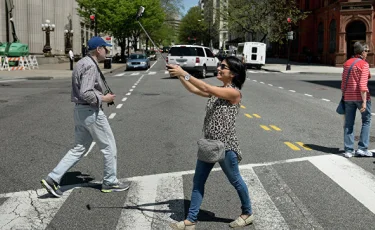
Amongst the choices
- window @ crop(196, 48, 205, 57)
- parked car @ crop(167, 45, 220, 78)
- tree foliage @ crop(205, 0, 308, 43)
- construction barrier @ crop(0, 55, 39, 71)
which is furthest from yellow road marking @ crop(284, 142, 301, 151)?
tree foliage @ crop(205, 0, 308, 43)

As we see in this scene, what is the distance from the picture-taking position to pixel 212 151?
4258 mm

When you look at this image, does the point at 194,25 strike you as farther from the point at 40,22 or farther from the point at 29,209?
the point at 29,209

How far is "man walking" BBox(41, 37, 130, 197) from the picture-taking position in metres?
5.25

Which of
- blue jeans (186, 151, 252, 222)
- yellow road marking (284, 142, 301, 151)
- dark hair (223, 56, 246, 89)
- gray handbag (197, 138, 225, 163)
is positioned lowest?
yellow road marking (284, 142, 301, 151)

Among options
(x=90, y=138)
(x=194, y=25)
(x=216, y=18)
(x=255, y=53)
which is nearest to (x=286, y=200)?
(x=90, y=138)

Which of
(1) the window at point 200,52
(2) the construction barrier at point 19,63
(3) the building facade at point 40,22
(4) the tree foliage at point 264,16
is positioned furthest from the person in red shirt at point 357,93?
(4) the tree foliage at point 264,16

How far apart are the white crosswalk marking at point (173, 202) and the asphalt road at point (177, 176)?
0.4 inches

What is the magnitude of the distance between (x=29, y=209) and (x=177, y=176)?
210cm

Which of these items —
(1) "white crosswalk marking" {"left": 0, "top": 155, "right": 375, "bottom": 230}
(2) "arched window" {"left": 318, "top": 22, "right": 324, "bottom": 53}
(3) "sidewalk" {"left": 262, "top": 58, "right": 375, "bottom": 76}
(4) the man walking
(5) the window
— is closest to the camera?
(1) "white crosswalk marking" {"left": 0, "top": 155, "right": 375, "bottom": 230}

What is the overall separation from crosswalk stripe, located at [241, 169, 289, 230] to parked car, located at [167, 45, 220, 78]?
842 inches

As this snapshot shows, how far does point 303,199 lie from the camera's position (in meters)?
5.41

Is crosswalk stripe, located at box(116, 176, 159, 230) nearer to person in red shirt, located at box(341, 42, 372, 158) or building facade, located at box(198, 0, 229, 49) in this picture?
person in red shirt, located at box(341, 42, 372, 158)

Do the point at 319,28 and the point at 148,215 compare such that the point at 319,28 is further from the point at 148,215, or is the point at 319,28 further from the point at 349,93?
the point at 148,215

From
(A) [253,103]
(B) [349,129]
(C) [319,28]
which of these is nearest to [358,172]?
(B) [349,129]
